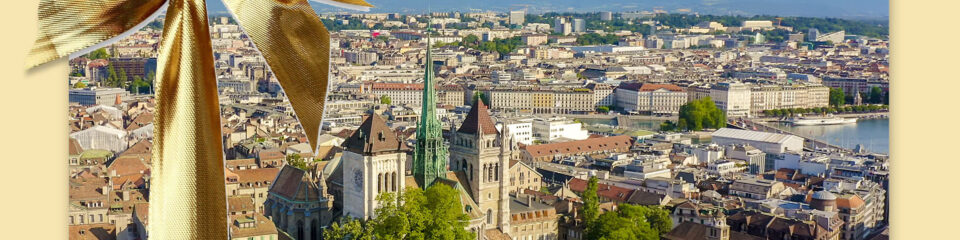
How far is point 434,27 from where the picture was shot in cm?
5644

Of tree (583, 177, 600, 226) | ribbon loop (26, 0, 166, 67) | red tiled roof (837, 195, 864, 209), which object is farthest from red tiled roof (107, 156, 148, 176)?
red tiled roof (837, 195, 864, 209)

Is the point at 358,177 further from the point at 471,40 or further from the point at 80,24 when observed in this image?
the point at 471,40

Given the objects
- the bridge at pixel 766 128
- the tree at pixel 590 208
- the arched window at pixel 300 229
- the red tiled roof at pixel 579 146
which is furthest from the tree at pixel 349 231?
the bridge at pixel 766 128

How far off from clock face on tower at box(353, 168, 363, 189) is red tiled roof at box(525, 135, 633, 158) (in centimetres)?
1100

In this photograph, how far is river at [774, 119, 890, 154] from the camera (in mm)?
24516

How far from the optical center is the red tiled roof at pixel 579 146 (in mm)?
21000

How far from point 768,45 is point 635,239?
49124 millimetres

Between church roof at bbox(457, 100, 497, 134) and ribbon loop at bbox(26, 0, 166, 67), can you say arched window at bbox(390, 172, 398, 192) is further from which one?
ribbon loop at bbox(26, 0, 166, 67)

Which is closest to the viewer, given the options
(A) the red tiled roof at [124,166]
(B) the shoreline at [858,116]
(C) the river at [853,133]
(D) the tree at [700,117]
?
(A) the red tiled roof at [124,166]

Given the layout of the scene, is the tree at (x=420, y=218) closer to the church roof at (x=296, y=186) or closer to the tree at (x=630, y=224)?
the church roof at (x=296, y=186)

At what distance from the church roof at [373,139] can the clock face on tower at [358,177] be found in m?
0.20

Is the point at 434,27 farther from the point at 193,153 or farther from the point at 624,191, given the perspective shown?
the point at 193,153

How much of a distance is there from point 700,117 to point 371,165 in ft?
69.6

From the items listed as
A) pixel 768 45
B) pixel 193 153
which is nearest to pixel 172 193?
pixel 193 153
